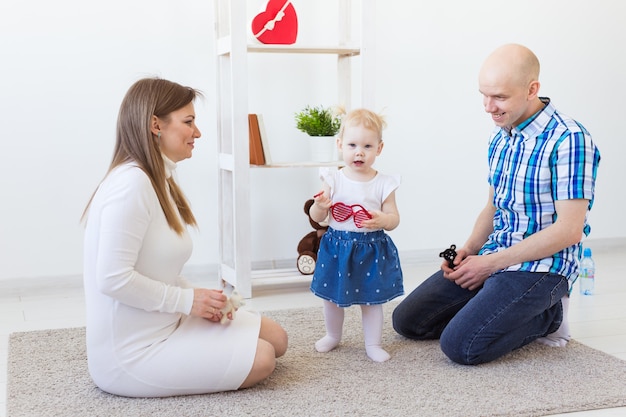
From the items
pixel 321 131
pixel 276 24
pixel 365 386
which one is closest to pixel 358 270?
pixel 365 386

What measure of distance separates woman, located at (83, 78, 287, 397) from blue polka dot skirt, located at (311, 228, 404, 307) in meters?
0.32

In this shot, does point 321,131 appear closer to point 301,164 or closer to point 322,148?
point 322,148

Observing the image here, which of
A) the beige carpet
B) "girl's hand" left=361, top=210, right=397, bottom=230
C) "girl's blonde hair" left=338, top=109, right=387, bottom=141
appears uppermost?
"girl's blonde hair" left=338, top=109, right=387, bottom=141

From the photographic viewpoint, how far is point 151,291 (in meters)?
1.87

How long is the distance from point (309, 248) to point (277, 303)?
1.08ft

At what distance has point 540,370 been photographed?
7.11ft

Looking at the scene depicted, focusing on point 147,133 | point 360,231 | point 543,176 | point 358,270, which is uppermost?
point 147,133

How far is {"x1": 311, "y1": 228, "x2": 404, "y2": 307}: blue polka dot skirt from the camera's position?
2.22m

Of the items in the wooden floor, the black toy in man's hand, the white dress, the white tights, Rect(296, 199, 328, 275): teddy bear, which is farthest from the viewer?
Rect(296, 199, 328, 275): teddy bear

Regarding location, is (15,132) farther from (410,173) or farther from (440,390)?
(440,390)

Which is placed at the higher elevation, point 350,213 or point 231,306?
point 350,213

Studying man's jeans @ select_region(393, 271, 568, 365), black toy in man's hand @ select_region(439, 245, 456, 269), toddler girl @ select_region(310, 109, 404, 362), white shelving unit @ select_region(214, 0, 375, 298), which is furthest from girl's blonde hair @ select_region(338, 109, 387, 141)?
white shelving unit @ select_region(214, 0, 375, 298)

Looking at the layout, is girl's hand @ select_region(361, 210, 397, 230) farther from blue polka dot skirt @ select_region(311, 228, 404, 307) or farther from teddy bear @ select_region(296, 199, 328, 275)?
teddy bear @ select_region(296, 199, 328, 275)

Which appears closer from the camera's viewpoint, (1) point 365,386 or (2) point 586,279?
(1) point 365,386
